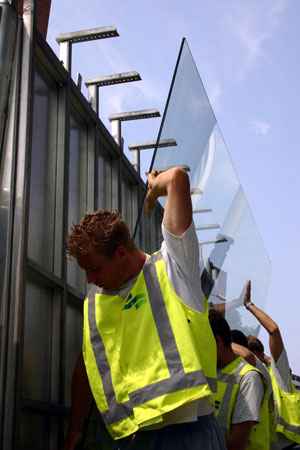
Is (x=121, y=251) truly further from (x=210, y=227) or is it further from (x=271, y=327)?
(x=271, y=327)

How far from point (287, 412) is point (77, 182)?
214 cm

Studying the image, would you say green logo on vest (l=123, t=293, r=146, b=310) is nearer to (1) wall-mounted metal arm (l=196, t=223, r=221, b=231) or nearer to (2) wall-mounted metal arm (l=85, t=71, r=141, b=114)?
(1) wall-mounted metal arm (l=196, t=223, r=221, b=231)

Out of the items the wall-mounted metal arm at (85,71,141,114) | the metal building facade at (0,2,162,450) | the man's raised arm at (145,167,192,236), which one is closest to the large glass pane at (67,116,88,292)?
the metal building facade at (0,2,162,450)

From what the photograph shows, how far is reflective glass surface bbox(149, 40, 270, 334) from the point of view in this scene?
322 cm

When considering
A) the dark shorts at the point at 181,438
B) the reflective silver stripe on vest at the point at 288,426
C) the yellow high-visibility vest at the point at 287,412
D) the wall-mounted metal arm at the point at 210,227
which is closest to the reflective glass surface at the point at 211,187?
the wall-mounted metal arm at the point at 210,227

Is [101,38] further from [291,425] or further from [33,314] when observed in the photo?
[291,425]

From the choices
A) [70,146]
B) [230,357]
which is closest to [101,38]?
[70,146]

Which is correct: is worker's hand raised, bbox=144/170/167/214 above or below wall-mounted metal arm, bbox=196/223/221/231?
below

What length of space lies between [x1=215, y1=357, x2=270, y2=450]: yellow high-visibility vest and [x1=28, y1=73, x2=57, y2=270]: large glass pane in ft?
3.90

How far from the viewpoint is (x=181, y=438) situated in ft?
7.05

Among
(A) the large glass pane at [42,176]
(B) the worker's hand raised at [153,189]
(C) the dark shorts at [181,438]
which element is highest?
(A) the large glass pane at [42,176]

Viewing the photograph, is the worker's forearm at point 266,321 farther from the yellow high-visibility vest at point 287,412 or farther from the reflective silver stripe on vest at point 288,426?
the reflective silver stripe on vest at point 288,426

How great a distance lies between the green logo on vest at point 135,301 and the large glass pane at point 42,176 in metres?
1.37

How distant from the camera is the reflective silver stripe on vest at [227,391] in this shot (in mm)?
3316
